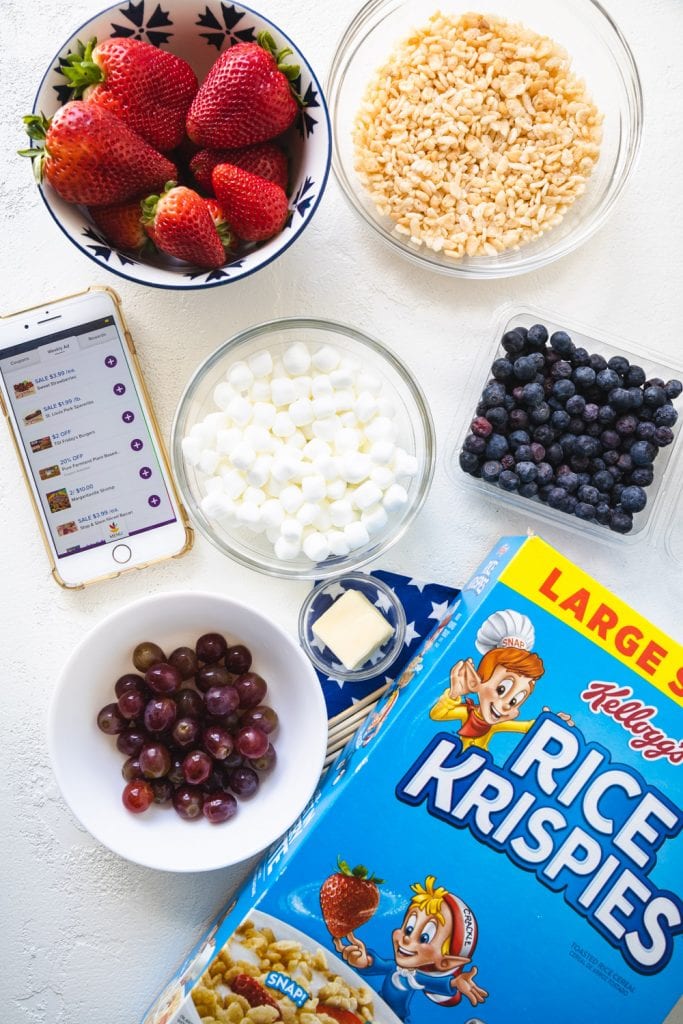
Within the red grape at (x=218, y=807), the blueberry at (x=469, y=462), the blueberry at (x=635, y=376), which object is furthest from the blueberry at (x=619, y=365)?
the red grape at (x=218, y=807)

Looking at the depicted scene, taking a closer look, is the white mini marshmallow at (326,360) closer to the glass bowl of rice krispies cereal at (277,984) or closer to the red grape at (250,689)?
the red grape at (250,689)

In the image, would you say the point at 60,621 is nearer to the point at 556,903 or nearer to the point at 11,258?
the point at 11,258

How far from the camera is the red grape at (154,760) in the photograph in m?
1.01

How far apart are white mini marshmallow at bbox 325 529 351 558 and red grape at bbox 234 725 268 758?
24 centimetres

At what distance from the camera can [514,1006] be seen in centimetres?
95

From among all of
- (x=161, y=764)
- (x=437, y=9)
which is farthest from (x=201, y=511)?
(x=437, y=9)

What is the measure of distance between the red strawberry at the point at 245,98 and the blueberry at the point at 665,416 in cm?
58

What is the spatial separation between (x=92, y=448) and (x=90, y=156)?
38 centimetres

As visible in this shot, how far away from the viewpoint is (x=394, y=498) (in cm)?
102

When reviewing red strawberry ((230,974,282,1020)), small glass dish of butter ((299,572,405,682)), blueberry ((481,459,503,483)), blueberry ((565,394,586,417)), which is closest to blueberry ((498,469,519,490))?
blueberry ((481,459,503,483))

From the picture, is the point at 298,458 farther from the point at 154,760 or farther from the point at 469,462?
the point at 154,760

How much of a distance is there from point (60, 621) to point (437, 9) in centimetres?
99

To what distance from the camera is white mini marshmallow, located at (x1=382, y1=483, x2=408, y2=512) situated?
1022 millimetres

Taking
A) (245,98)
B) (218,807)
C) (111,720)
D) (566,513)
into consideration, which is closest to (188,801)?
(218,807)
